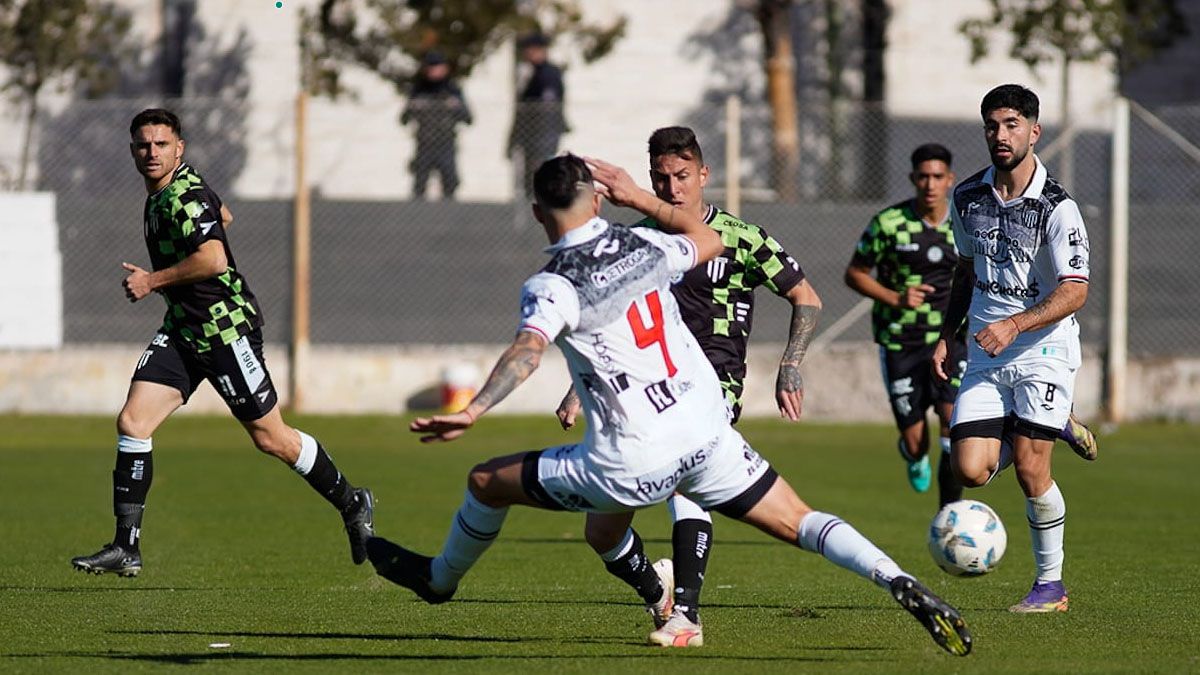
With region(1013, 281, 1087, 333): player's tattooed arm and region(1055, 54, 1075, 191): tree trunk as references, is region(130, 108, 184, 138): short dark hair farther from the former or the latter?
region(1055, 54, 1075, 191): tree trunk

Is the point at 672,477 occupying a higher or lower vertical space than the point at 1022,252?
lower

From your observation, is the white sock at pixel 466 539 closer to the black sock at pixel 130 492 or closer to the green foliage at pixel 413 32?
the black sock at pixel 130 492

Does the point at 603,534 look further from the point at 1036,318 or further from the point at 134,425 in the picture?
the point at 134,425

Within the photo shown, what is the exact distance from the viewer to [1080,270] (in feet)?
27.2

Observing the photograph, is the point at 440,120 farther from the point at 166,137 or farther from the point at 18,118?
the point at 166,137

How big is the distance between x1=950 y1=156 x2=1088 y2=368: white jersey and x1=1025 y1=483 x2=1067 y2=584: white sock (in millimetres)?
652

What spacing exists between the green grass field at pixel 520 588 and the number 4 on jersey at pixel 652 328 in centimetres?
117

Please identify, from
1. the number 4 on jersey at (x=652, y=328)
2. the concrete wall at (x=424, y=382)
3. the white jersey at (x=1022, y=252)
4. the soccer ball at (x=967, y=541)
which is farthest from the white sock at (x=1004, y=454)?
the concrete wall at (x=424, y=382)

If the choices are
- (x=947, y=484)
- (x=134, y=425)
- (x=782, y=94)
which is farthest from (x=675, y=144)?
(x=782, y=94)

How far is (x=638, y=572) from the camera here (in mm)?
7898

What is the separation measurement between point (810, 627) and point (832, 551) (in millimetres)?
1356

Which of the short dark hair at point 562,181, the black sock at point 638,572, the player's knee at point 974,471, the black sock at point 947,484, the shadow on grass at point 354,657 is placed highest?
the short dark hair at point 562,181

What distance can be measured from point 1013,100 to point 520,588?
11.3 feet

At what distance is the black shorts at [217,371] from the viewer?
9516 millimetres
